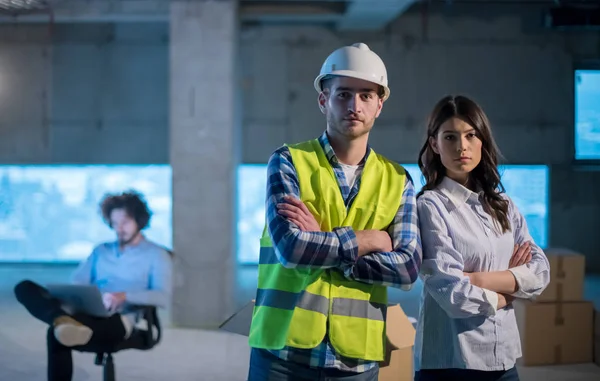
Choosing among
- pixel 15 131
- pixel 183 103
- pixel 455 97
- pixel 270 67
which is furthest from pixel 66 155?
pixel 455 97

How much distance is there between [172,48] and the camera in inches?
207

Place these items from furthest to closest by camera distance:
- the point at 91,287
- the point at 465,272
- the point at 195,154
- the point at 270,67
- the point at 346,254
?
the point at 270,67, the point at 195,154, the point at 91,287, the point at 465,272, the point at 346,254

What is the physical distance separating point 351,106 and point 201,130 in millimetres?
3596

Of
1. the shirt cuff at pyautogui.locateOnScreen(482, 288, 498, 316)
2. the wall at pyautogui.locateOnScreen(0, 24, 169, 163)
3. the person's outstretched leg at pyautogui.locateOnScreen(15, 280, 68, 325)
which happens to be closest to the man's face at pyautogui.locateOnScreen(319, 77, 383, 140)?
the shirt cuff at pyautogui.locateOnScreen(482, 288, 498, 316)

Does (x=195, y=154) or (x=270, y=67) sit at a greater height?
(x=270, y=67)

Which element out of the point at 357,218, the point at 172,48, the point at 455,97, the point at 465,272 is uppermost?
the point at 172,48

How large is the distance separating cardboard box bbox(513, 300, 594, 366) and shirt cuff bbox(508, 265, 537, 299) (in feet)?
8.29

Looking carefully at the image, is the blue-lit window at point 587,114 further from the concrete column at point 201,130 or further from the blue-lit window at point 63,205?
the blue-lit window at point 63,205

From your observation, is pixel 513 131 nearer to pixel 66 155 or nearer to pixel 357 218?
pixel 66 155

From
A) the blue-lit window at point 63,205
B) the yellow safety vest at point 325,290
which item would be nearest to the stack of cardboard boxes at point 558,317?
the yellow safety vest at point 325,290

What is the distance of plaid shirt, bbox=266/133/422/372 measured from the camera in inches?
64.9

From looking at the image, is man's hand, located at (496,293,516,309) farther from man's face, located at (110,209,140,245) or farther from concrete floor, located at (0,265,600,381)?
concrete floor, located at (0,265,600,381)

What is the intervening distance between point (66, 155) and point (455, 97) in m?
6.99

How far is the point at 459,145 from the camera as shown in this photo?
1.95 meters
